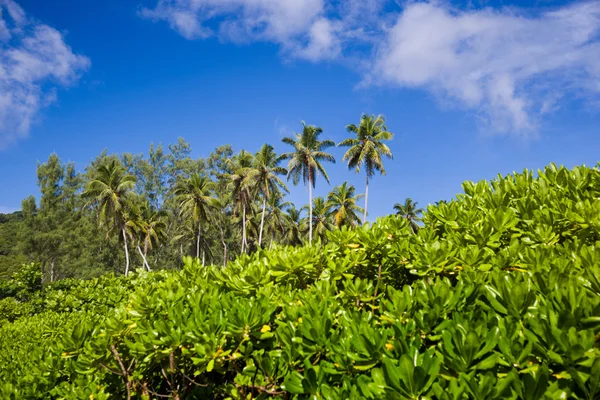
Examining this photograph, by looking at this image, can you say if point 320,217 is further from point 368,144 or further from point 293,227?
point 368,144

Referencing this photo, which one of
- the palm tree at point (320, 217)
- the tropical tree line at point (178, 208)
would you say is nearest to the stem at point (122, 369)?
the tropical tree line at point (178, 208)

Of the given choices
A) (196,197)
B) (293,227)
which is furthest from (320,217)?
(196,197)

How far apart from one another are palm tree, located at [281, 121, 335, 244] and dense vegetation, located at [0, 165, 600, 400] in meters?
27.3

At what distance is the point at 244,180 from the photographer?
30.6 m

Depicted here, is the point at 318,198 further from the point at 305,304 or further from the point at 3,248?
the point at 3,248

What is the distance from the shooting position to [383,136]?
32.5m

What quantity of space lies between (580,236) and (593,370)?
2086 mm

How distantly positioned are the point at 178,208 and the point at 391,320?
1749 inches

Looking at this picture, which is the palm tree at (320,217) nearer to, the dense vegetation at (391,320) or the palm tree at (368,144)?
the palm tree at (368,144)

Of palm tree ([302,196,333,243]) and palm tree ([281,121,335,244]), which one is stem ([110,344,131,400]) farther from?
palm tree ([302,196,333,243])

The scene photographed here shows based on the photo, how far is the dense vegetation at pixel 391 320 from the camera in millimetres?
1595

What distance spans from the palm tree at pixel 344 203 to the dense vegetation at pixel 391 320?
105 feet

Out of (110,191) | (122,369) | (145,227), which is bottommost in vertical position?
(122,369)

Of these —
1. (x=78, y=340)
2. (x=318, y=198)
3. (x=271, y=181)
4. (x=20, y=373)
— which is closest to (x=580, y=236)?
(x=78, y=340)
